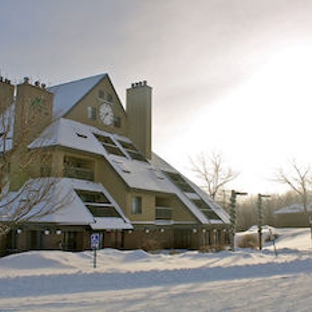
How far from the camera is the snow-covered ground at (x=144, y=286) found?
31.7ft

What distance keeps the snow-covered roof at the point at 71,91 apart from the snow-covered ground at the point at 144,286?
14666 millimetres

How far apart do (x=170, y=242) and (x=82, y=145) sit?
10.9m

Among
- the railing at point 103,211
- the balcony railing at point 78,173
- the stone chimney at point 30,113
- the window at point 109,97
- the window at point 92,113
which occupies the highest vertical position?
the window at point 109,97

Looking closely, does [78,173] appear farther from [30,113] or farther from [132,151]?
[30,113]

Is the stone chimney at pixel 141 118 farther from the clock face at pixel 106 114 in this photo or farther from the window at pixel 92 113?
the window at pixel 92 113

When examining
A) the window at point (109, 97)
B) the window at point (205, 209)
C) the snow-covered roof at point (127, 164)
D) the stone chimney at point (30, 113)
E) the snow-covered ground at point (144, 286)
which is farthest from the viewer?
the window at point (205, 209)

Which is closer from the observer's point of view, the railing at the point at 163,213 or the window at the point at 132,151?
the railing at the point at 163,213

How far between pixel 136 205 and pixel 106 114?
8.55 meters

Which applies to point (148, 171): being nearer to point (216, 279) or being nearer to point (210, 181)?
point (216, 279)

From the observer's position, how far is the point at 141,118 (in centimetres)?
3691

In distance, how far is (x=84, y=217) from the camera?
23844 mm

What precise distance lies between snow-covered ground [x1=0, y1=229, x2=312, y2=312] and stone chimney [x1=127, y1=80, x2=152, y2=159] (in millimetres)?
17422

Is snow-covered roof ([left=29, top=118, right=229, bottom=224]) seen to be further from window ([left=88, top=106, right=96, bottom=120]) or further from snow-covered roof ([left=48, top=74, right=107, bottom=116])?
snow-covered roof ([left=48, top=74, right=107, bottom=116])

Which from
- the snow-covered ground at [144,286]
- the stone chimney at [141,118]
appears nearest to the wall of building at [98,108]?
the stone chimney at [141,118]
